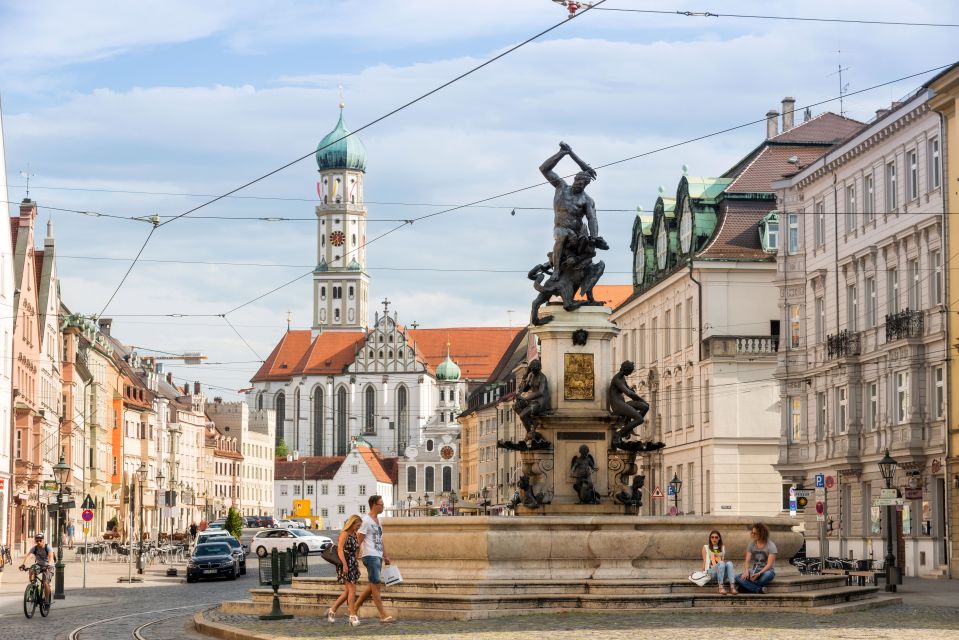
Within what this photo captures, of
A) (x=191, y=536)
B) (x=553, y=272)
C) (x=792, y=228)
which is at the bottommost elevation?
(x=191, y=536)

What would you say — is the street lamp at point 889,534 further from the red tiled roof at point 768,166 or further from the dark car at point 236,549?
the red tiled roof at point 768,166

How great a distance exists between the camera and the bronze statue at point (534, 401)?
2709 centimetres

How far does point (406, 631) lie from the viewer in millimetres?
20219

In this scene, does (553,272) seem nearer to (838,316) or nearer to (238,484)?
(838,316)

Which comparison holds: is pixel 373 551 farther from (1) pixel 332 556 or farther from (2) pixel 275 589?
(2) pixel 275 589

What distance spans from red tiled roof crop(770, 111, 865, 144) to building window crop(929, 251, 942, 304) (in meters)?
19.3

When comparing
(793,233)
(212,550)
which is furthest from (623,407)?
(793,233)

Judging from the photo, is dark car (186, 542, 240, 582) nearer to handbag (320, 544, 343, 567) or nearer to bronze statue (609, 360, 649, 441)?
bronze statue (609, 360, 649, 441)

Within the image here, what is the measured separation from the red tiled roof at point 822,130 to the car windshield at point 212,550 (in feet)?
88.7

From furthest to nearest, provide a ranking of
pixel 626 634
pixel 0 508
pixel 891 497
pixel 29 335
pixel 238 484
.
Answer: pixel 238 484 → pixel 29 335 → pixel 0 508 → pixel 891 497 → pixel 626 634

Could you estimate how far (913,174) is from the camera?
46719 mm

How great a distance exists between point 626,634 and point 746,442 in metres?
44.0

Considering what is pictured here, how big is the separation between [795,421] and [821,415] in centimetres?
249

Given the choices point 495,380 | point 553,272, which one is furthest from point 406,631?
point 495,380
